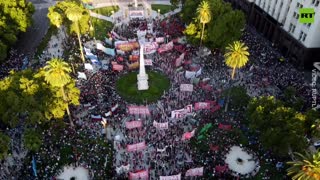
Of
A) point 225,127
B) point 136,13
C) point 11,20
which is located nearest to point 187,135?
point 225,127

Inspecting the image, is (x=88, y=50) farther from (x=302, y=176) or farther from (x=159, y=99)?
(x=302, y=176)

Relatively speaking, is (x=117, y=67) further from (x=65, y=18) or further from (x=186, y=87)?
(x=65, y=18)

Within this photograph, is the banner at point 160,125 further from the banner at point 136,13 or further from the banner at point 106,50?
the banner at point 136,13

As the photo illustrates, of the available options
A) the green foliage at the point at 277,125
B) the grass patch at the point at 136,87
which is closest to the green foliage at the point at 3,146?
the grass patch at the point at 136,87

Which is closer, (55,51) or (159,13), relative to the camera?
(55,51)

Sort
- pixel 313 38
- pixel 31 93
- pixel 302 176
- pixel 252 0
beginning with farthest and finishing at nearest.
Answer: pixel 252 0 < pixel 313 38 < pixel 31 93 < pixel 302 176

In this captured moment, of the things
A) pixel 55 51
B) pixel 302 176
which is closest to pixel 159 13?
pixel 55 51

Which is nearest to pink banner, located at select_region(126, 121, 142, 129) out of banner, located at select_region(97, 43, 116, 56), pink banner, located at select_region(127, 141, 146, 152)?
pink banner, located at select_region(127, 141, 146, 152)
